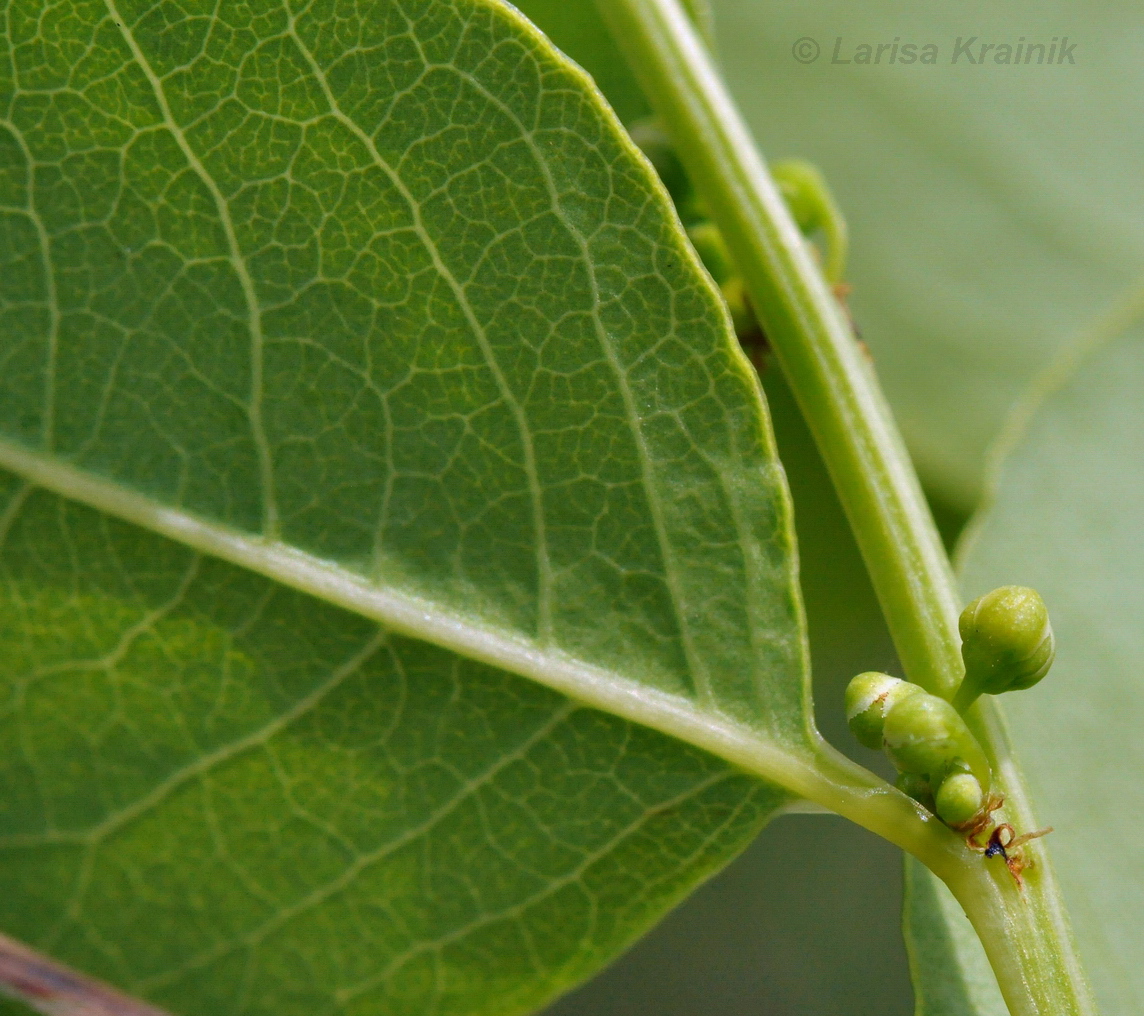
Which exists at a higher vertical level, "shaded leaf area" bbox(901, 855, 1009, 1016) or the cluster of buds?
the cluster of buds

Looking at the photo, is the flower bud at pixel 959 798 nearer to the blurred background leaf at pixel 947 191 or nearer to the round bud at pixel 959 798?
the round bud at pixel 959 798

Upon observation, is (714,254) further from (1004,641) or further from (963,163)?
(963,163)

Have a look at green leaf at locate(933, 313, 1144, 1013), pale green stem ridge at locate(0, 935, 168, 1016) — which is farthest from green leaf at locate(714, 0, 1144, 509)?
pale green stem ridge at locate(0, 935, 168, 1016)

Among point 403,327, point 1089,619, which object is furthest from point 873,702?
point 1089,619

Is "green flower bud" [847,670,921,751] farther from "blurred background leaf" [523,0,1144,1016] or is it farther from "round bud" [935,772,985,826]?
"blurred background leaf" [523,0,1144,1016]

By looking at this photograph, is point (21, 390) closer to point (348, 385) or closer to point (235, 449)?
point (235, 449)

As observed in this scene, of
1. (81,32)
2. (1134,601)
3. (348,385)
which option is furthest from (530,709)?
(1134,601)

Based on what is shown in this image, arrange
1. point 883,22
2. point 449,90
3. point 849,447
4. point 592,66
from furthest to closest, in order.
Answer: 1. point 883,22
2. point 592,66
3. point 849,447
4. point 449,90
